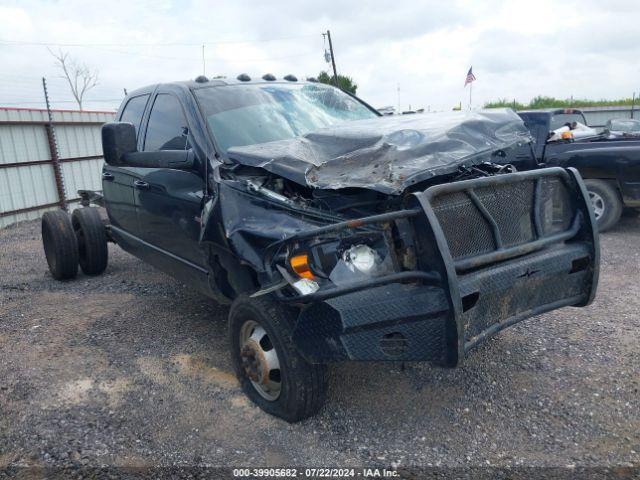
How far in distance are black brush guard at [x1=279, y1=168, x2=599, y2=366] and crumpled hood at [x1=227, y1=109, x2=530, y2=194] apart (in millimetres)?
276

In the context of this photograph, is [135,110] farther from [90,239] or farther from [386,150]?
[386,150]

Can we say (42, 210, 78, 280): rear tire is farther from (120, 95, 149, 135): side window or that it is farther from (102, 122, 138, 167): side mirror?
(102, 122, 138, 167): side mirror

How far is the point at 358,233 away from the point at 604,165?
19.1 ft

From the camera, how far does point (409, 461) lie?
8.71 feet

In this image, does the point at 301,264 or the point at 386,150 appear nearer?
the point at 301,264

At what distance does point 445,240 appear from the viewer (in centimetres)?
247

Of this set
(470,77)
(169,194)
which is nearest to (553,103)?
(470,77)

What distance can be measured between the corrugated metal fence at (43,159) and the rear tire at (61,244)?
18.0 ft

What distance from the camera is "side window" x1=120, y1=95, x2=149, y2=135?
482 centimetres

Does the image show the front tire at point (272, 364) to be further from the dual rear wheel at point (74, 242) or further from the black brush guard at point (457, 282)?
the dual rear wheel at point (74, 242)

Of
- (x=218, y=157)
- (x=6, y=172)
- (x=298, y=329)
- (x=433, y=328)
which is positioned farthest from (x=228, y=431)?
(x=6, y=172)

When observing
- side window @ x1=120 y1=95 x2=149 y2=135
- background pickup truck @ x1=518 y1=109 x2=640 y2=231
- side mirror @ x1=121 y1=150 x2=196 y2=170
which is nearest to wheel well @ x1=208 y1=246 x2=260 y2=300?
side mirror @ x1=121 y1=150 x2=196 y2=170

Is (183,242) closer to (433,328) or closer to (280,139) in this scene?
(280,139)

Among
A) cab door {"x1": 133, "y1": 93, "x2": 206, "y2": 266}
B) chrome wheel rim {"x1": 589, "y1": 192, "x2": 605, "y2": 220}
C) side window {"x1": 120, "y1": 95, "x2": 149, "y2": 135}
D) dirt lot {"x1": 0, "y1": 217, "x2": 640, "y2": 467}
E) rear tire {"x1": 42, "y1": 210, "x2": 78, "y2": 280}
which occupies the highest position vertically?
side window {"x1": 120, "y1": 95, "x2": 149, "y2": 135}
